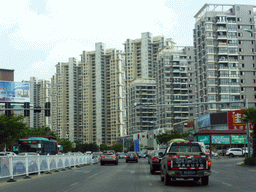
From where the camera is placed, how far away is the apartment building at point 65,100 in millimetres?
184125

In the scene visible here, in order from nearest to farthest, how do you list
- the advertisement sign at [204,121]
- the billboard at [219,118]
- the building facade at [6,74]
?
the billboard at [219,118] → the advertisement sign at [204,121] → the building facade at [6,74]

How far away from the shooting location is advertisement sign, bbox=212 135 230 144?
85256mm

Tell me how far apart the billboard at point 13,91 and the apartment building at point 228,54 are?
165ft

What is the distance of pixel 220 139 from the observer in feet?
281

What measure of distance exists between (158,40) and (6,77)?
68.6 metres

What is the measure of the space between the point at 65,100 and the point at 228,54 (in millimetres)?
104344

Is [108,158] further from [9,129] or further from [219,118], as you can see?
[219,118]

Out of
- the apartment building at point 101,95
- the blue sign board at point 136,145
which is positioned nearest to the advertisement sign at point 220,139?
the blue sign board at point 136,145

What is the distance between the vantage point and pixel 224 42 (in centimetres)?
10325

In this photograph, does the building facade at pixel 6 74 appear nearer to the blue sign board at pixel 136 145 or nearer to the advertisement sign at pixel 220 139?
the blue sign board at pixel 136 145

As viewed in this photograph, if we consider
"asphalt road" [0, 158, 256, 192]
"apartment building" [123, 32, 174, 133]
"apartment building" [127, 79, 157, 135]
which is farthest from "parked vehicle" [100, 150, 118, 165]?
"apartment building" [123, 32, 174, 133]

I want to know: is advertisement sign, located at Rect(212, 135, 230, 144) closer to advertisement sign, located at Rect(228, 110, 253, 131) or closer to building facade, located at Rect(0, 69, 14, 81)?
advertisement sign, located at Rect(228, 110, 253, 131)

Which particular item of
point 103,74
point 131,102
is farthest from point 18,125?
point 103,74

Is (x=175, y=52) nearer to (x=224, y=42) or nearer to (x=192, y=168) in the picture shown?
(x=224, y=42)
